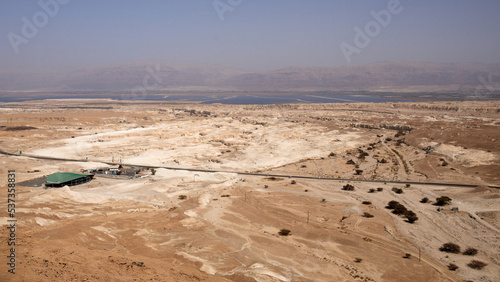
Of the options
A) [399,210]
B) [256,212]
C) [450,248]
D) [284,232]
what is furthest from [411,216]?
[256,212]

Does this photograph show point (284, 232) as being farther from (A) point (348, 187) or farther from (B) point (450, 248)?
(A) point (348, 187)

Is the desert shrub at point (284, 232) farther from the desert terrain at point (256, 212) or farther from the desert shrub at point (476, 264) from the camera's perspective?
the desert shrub at point (476, 264)

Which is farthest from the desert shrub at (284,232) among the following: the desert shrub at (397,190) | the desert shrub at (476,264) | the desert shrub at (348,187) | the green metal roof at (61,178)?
the green metal roof at (61,178)

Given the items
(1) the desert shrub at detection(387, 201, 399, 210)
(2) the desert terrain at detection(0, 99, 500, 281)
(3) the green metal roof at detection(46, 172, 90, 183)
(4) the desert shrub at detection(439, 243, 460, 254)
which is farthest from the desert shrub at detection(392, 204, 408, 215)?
(3) the green metal roof at detection(46, 172, 90, 183)

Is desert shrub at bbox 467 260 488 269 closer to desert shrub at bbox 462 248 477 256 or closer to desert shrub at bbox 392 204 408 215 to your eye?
desert shrub at bbox 462 248 477 256

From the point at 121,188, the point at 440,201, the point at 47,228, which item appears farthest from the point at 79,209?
the point at 440,201

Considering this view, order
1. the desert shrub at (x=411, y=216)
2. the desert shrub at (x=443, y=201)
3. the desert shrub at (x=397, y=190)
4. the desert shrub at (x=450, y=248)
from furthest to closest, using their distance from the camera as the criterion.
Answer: the desert shrub at (x=397, y=190)
the desert shrub at (x=443, y=201)
the desert shrub at (x=411, y=216)
the desert shrub at (x=450, y=248)

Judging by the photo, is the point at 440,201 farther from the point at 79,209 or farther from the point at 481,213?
the point at 79,209

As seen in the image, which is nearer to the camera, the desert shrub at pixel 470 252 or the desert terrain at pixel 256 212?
the desert terrain at pixel 256 212
